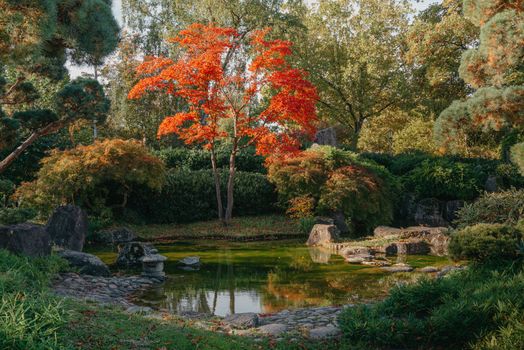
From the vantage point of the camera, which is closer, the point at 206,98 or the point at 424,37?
the point at 206,98

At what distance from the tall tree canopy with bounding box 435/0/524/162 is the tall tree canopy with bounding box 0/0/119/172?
5.69 m

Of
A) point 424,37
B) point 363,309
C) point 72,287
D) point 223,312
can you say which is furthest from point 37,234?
point 424,37

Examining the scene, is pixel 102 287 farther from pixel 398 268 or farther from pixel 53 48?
pixel 398 268

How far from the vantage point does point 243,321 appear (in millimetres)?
6090

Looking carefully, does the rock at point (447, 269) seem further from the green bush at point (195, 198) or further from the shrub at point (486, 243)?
the green bush at point (195, 198)

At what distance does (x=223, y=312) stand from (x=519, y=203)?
22.2 feet

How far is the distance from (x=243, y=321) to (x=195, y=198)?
37.1 ft

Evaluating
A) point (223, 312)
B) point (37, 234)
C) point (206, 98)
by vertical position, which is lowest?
point (223, 312)

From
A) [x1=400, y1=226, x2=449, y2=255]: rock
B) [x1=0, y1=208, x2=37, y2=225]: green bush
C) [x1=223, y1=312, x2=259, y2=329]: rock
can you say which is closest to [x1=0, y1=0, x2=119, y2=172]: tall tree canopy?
[x1=0, y1=208, x2=37, y2=225]: green bush

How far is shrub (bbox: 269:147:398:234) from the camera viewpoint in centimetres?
1577

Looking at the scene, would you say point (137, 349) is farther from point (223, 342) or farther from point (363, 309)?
point (363, 309)

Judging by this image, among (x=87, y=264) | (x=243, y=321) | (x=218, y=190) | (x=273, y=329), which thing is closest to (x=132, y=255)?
(x=87, y=264)

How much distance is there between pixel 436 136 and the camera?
8203mm

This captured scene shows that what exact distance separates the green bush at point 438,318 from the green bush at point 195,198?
11.6 m
